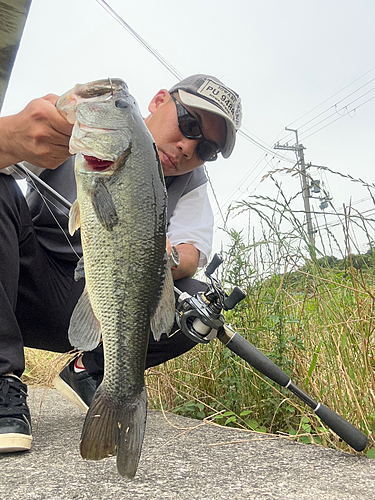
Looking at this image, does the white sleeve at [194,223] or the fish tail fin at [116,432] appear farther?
the white sleeve at [194,223]

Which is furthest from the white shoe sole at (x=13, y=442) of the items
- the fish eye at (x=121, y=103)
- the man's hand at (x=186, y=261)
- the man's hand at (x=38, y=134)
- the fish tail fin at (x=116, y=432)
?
the fish eye at (x=121, y=103)

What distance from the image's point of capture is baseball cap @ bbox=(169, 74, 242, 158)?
8.92 ft

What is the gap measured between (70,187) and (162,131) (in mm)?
713

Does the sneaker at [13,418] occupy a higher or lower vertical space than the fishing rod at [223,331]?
lower

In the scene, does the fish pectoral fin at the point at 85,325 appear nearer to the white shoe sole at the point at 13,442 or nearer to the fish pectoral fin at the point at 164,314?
the fish pectoral fin at the point at 164,314

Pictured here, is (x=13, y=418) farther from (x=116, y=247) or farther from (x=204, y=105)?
(x=204, y=105)

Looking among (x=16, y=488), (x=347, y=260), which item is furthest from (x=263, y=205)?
(x=16, y=488)

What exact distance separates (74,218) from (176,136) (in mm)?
1484

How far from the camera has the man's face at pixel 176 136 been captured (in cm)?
274

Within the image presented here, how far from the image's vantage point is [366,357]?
1.96 meters

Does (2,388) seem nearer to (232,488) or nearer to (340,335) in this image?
(232,488)

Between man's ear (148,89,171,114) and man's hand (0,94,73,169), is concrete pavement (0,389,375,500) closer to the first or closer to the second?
man's hand (0,94,73,169)

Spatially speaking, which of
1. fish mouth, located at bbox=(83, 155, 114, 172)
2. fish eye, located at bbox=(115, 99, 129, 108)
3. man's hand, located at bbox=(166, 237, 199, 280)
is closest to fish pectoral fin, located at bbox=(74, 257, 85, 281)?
fish mouth, located at bbox=(83, 155, 114, 172)

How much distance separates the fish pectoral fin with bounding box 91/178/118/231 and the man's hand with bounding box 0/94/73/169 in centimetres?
26
